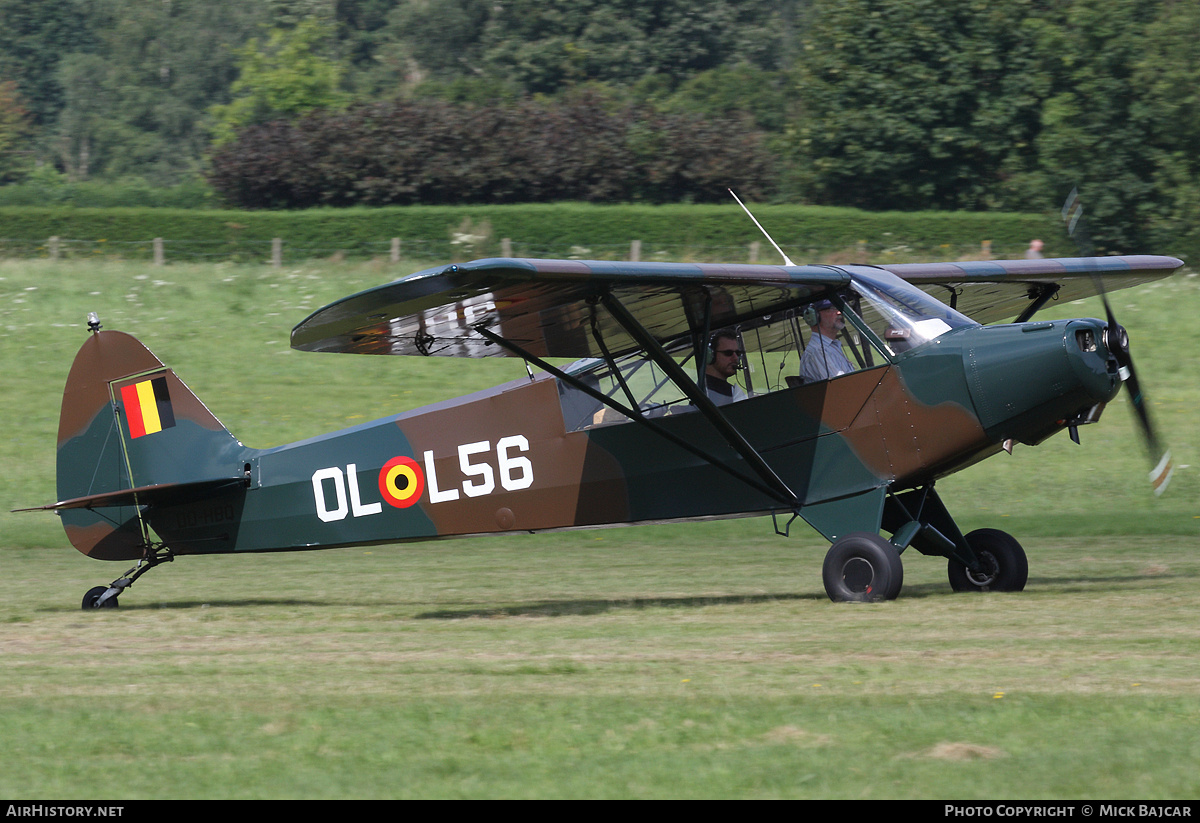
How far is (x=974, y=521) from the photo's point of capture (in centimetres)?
1931

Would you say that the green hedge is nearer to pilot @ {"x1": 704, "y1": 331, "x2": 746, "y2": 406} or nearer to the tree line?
the tree line

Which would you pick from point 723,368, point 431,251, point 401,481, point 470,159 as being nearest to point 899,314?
point 723,368

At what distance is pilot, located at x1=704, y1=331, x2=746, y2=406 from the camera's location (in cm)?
1159

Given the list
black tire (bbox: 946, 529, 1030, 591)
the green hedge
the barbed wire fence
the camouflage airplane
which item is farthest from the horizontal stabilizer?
the green hedge

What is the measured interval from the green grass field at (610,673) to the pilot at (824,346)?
6.06ft

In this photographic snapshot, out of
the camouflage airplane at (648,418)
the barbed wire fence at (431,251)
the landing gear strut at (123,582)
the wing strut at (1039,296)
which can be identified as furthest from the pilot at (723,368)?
the barbed wire fence at (431,251)

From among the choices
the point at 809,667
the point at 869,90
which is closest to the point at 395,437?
the point at 809,667

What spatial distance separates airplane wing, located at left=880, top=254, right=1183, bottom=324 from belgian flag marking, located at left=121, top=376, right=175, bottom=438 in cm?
698

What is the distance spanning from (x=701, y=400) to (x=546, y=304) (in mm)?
1450

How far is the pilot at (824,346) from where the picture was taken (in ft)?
36.9

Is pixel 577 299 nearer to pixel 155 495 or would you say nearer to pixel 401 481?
pixel 401 481

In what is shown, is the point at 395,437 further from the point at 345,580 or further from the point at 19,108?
the point at 19,108

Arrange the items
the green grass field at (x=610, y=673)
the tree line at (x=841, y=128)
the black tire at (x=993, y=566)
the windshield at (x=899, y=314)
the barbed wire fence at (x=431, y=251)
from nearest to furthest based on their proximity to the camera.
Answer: the green grass field at (x=610, y=673) → the windshield at (x=899, y=314) → the black tire at (x=993, y=566) → the barbed wire fence at (x=431, y=251) → the tree line at (x=841, y=128)

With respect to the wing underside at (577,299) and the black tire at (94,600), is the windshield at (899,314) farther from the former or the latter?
the black tire at (94,600)
